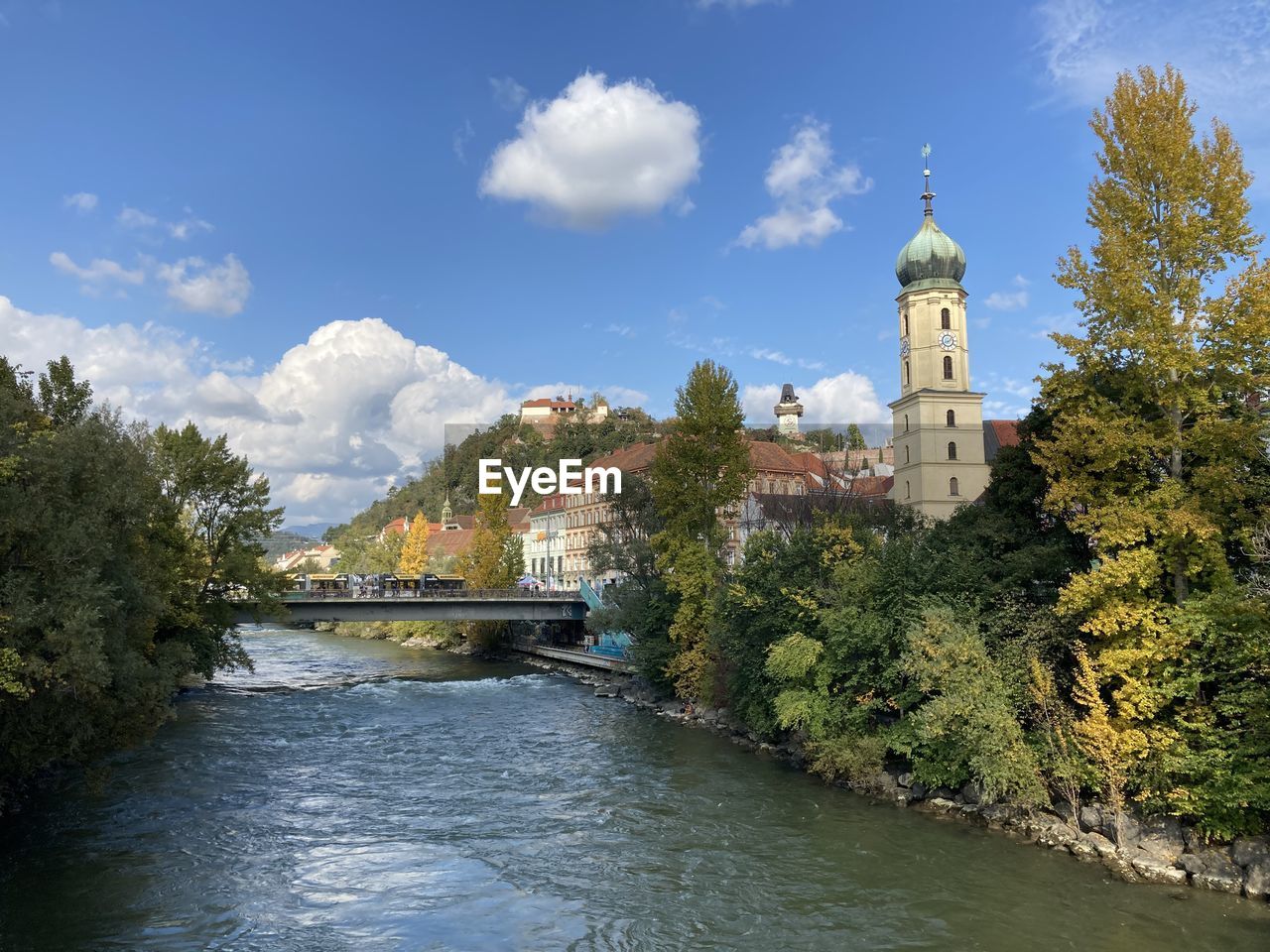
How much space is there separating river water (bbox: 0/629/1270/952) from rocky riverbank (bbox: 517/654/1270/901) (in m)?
0.58

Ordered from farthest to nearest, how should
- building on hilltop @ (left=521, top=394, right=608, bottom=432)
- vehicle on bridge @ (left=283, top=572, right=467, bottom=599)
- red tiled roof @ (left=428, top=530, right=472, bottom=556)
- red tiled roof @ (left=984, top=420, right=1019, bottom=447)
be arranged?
building on hilltop @ (left=521, top=394, right=608, bottom=432) → red tiled roof @ (left=428, top=530, right=472, bottom=556) → red tiled roof @ (left=984, top=420, right=1019, bottom=447) → vehicle on bridge @ (left=283, top=572, right=467, bottom=599)

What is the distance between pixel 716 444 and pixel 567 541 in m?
57.9

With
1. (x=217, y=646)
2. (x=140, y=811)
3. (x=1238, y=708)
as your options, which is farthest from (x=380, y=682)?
(x=1238, y=708)

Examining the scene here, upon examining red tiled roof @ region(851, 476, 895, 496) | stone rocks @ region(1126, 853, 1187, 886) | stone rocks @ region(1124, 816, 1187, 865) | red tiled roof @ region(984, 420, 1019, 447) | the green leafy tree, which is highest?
red tiled roof @ region(984, 420, 1019, 447)

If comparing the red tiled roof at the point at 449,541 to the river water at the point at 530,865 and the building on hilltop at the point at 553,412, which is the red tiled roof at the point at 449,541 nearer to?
the building on hilltop at the point at 553,412

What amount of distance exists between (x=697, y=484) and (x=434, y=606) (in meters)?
24.9

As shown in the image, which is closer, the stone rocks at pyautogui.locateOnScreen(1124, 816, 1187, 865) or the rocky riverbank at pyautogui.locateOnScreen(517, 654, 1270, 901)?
the rocky riverbank at pyautogui.locateOnScreen(517, 654, 1270, 901)

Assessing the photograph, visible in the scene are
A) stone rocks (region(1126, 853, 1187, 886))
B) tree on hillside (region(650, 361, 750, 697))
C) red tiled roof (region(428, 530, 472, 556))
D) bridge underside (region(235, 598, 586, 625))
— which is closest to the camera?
stone rocks (region(1126, 853, 1187, 886))

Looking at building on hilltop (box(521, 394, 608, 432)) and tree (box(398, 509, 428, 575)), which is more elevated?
building on hilltop (box(521, 394, 608, 432))

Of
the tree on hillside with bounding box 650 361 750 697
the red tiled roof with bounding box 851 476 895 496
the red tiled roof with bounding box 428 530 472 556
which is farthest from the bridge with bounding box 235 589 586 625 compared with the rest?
the red tiled roof with bounding box 428 530 472 556

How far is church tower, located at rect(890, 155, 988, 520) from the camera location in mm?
68000

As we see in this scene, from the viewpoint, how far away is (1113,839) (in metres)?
20.6

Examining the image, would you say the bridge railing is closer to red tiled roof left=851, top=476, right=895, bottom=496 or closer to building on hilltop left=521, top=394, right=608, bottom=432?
red tiled roof left=851, top=476, right=895, bottom=496

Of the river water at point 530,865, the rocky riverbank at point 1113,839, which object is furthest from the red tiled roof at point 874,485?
the rocky riverbank at point 1113,839
